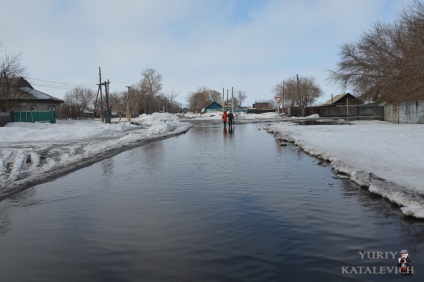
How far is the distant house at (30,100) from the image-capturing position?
48.1 m

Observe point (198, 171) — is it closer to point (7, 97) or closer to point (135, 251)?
point (135, 251)

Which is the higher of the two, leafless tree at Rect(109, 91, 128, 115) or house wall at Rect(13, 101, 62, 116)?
leafless tree at Rect(109, 91, 128, 115)

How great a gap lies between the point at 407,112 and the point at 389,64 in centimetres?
624

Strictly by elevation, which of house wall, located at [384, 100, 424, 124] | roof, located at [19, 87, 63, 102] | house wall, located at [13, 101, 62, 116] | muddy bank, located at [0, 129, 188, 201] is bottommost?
muddy bank, located at [0, 129, 188, 201]

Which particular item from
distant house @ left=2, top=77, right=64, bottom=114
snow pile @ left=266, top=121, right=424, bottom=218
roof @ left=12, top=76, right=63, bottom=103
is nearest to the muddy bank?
snow pile @ left=266, top=121, right=424, bottom=218

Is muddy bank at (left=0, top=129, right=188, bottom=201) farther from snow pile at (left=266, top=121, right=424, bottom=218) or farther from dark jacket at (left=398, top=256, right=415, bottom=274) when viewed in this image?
snow pile at (left=266, top=121, right=424, bottom=218)

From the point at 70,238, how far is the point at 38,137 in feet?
75.1

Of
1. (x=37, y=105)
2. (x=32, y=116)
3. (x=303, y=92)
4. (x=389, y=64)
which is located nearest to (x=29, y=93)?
(x=37, y=105)

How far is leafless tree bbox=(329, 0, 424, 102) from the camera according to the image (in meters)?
27.6

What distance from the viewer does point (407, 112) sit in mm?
34219

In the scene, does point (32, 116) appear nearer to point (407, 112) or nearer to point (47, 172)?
point (47, 172)

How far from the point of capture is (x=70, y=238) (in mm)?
5270

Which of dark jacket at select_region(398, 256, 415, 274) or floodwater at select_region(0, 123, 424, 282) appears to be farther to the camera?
floodwater at select_region(0, 123, 424, 282)

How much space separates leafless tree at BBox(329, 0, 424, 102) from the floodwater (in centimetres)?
2281
